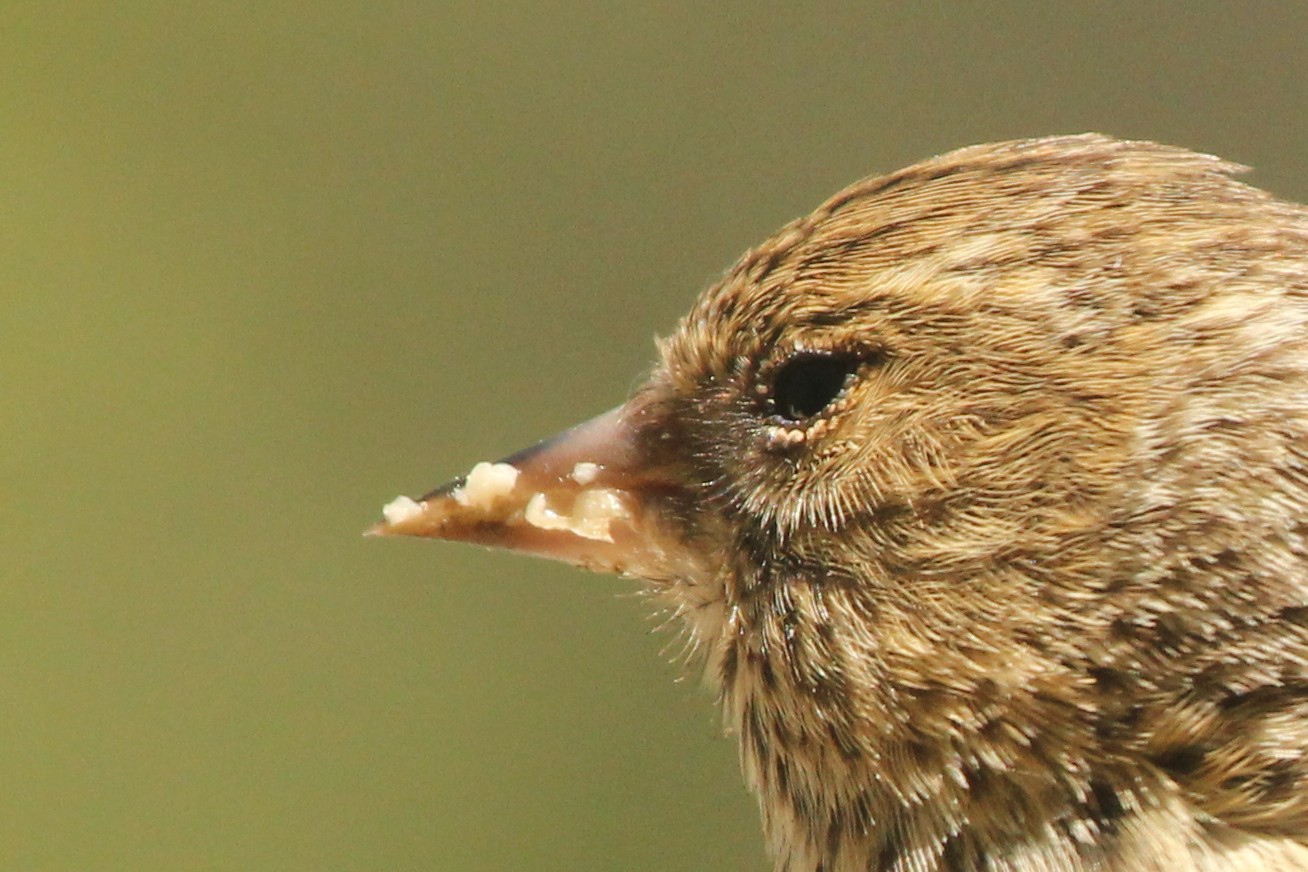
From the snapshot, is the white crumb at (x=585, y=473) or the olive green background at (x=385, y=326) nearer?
the white crumb at (x=585, y=473)

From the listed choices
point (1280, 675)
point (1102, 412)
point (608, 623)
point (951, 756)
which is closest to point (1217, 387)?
point (1102, 412)

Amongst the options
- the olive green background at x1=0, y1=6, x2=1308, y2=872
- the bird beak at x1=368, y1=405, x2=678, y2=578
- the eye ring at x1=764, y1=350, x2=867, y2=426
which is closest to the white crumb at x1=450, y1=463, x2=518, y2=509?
the bird beak at x1=368, y1=405, x2=678, y2=578

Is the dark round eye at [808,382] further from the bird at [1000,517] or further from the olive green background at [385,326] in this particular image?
the olive green background at [385,326]

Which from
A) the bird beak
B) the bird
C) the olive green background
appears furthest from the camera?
the olive green background

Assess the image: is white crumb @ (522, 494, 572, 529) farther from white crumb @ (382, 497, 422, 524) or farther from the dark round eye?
the dark round eye

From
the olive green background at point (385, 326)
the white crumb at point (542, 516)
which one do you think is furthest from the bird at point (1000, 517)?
the olive green background at point (385, 326)

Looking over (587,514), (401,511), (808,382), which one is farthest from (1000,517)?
(401,511)
